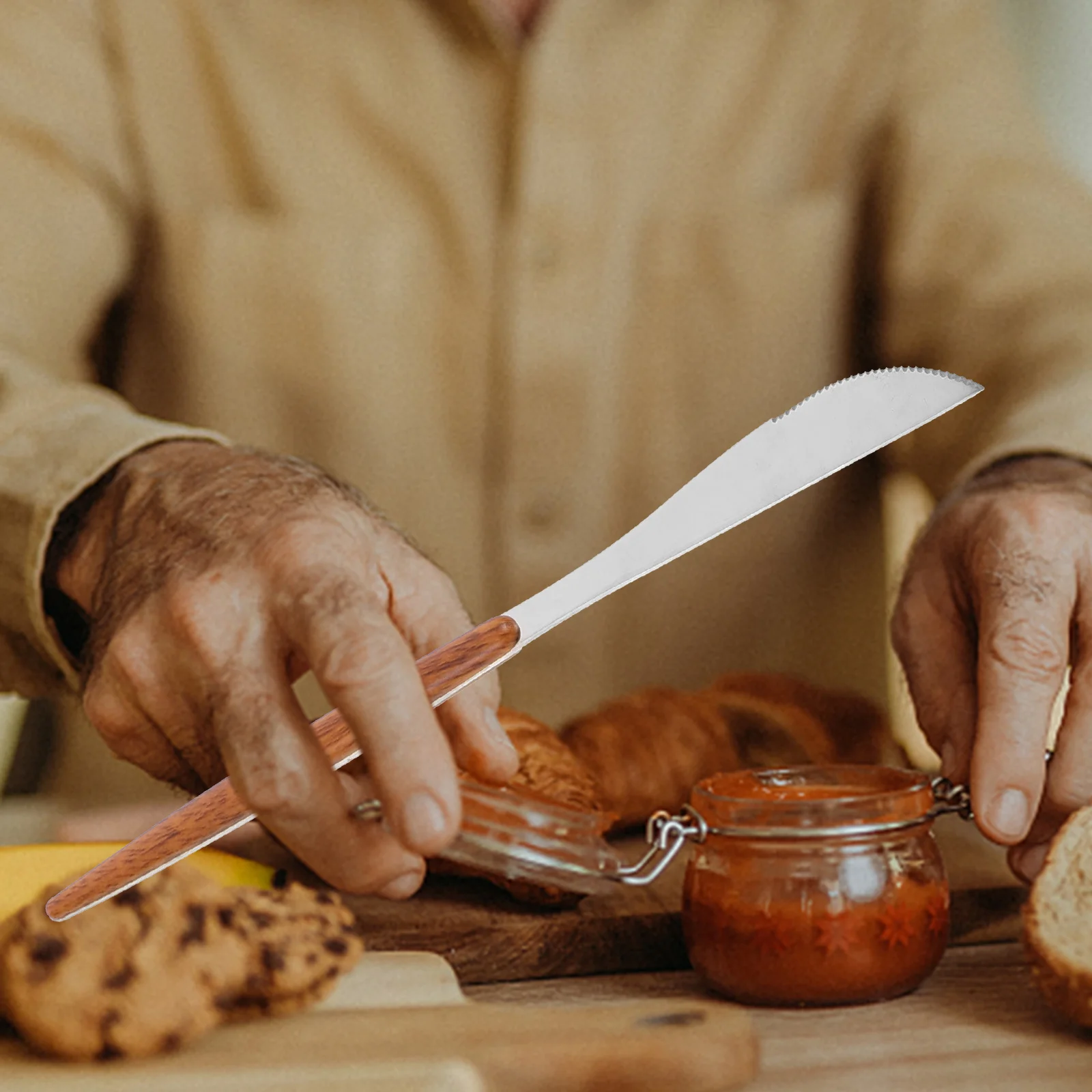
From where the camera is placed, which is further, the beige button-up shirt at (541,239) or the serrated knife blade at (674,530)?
the beige button-up shirt at (541,239)

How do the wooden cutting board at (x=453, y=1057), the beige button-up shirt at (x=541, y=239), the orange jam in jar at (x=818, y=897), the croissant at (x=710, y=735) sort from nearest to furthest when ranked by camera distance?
the wooden cutting board at (x=453, y=1057), the orange jam in jar at (x=818, y=897), the croissant at (x=710, y=735), the beige button-up shirt at (x=541, y=239)

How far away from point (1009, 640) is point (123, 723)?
1.42 feet

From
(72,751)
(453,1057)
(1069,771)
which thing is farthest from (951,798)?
(72,751)

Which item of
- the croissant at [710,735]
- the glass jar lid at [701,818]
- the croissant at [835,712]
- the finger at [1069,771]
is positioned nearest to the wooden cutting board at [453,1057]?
the glass jar lid at [701,818]

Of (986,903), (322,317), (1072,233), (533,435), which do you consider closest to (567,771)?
(986,903)

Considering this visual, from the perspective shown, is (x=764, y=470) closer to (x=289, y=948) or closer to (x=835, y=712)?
(x=289, y=948)

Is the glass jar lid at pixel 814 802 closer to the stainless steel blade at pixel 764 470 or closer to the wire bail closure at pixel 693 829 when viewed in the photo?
the wire bail closure at pixel 693 829

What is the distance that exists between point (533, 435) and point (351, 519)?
61 centimetres

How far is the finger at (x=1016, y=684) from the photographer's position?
2.03ft

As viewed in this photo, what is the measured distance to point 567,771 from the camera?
844 mm

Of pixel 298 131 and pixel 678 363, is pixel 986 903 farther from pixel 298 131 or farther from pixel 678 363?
pixel 298 131

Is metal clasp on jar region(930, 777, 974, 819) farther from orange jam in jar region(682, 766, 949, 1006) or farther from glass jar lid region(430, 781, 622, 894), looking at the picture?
glass jar lid region(430, 781, 622, 894)

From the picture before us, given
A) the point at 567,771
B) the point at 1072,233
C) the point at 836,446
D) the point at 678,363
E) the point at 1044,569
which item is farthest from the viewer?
the point at 678,363

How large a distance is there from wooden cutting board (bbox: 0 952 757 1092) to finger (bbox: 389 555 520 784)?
11 centimetres
